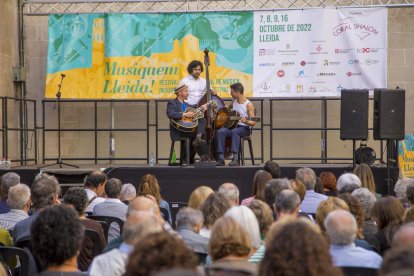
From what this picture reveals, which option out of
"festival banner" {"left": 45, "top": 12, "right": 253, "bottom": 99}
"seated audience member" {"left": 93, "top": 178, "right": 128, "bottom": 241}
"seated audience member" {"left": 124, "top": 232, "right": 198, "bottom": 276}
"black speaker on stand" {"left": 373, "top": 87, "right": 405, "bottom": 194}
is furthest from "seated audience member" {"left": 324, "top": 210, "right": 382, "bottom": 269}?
"festival banner" {"left": 45, "top": 12, "right": 253, "bottom": 99}

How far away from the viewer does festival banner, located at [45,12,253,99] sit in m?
13.7

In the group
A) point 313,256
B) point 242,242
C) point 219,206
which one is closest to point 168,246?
point 313,256

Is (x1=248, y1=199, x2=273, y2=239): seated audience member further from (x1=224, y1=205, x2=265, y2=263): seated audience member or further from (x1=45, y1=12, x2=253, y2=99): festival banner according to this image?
(x1=45, y1=12, x2=253, y2=99): festival banner

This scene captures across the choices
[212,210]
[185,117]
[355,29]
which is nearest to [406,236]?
[212,210]

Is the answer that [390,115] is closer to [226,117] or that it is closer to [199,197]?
[226,117]

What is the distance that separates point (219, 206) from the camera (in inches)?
226

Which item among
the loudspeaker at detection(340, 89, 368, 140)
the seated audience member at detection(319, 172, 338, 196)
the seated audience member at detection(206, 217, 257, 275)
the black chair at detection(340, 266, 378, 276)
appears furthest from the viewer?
the loudspeaker at detection(340, 89, 368, 140)

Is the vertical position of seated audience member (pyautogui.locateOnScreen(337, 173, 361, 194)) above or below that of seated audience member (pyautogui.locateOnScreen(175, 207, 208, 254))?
above

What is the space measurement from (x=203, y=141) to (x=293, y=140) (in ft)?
9.99

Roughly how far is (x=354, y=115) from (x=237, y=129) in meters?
1.78

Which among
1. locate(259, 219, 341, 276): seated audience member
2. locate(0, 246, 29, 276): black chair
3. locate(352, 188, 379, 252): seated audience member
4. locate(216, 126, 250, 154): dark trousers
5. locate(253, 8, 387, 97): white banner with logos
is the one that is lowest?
locate(0, 246, 29, 276): black chair

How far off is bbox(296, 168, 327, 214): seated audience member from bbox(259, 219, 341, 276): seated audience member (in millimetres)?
4815

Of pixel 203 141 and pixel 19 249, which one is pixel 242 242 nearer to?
pixel 19 249

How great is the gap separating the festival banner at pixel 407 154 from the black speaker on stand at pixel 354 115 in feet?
7.33
